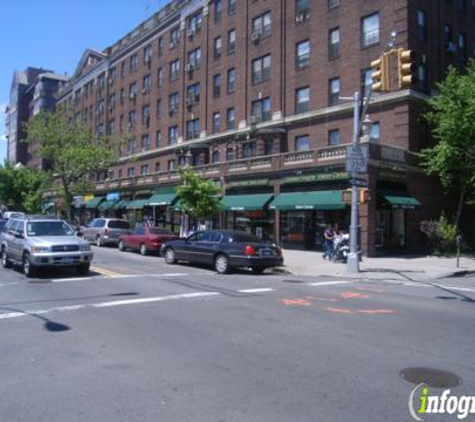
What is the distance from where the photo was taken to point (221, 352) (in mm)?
6902

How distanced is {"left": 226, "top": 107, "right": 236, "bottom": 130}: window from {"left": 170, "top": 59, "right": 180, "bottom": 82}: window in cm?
906

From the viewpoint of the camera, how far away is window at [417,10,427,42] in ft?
96.3

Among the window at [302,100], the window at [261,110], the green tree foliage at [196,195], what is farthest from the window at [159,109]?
the green tree foliage at [196,195]

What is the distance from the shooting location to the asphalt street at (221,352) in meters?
4.91

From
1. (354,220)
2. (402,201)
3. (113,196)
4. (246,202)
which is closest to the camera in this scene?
(354,220)

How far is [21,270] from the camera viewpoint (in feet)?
56.6

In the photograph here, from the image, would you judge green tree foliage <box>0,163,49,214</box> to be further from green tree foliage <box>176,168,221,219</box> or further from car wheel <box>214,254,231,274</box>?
car wheel <box>214,254,231,274</box>

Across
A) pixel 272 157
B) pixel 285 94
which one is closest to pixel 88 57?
pixel 285 94

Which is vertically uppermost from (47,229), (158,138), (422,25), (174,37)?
(174,37)

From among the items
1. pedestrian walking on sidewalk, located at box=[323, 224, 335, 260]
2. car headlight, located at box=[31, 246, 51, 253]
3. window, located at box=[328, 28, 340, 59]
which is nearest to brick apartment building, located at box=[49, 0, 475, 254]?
window, located at box=[328, 28, 340, 59]

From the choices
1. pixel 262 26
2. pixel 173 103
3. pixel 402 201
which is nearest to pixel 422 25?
pixel 402 201

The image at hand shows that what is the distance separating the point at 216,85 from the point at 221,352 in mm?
36144

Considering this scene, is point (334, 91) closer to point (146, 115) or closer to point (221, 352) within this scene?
point (146, 115)

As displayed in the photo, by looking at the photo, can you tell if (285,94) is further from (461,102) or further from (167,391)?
(167,391)
